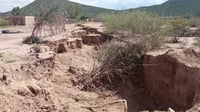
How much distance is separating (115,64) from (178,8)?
71.9 m

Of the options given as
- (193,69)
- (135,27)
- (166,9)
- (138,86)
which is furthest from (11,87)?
(166,9)

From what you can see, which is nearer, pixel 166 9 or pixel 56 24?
pixel 56 24

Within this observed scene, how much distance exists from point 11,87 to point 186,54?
26.3ft

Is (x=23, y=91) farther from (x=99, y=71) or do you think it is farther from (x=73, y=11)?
(x=73, y=11)

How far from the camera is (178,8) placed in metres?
89.8

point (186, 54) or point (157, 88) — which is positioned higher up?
point (186, 54)

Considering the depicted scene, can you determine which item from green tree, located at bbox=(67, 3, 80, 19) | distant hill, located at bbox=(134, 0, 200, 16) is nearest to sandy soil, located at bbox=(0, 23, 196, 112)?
green tree, located at bbox=(67, 3, 80, 19)

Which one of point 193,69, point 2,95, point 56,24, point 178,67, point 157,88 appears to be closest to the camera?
point 2,95

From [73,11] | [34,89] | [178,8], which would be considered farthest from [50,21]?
[178,8]

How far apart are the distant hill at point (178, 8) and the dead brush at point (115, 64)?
59131 millimetres

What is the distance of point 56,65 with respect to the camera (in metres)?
19.3

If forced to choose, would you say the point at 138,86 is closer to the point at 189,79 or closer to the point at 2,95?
the point at 189,79

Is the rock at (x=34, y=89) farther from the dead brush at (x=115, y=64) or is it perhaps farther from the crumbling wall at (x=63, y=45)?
the crumbling wall at (x=63, y=45)

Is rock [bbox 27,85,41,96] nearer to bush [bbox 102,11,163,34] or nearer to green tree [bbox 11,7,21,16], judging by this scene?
bush [bbox 102,11,163,34]
